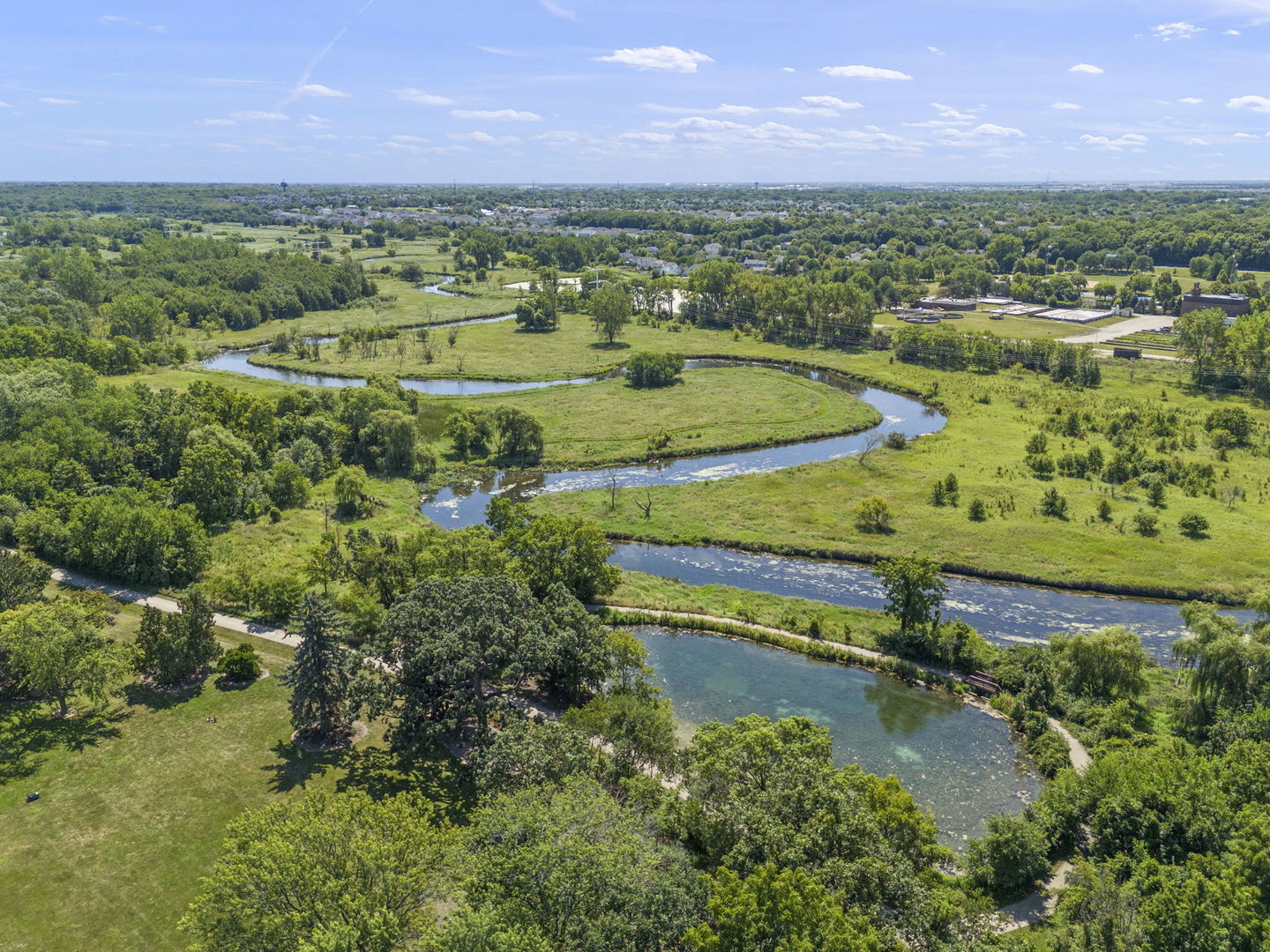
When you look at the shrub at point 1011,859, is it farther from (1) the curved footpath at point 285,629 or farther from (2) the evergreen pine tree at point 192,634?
(2) the evergreen pine tree at point 192,634

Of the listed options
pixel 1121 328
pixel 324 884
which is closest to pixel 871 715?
pixel 324 884

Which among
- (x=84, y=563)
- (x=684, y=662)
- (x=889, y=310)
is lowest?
(x=684, y=662)

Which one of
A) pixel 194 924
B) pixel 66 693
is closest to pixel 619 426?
pixel 66 693

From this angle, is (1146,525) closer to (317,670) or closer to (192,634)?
(317,670)

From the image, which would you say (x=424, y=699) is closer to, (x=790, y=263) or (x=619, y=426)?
(x=619, y=426)

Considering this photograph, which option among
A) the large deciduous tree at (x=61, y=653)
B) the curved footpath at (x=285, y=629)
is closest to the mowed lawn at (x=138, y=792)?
the large deciduous tree at (x=61, y=653)

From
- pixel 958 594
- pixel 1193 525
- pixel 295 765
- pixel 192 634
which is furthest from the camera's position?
pixel 1193 525
